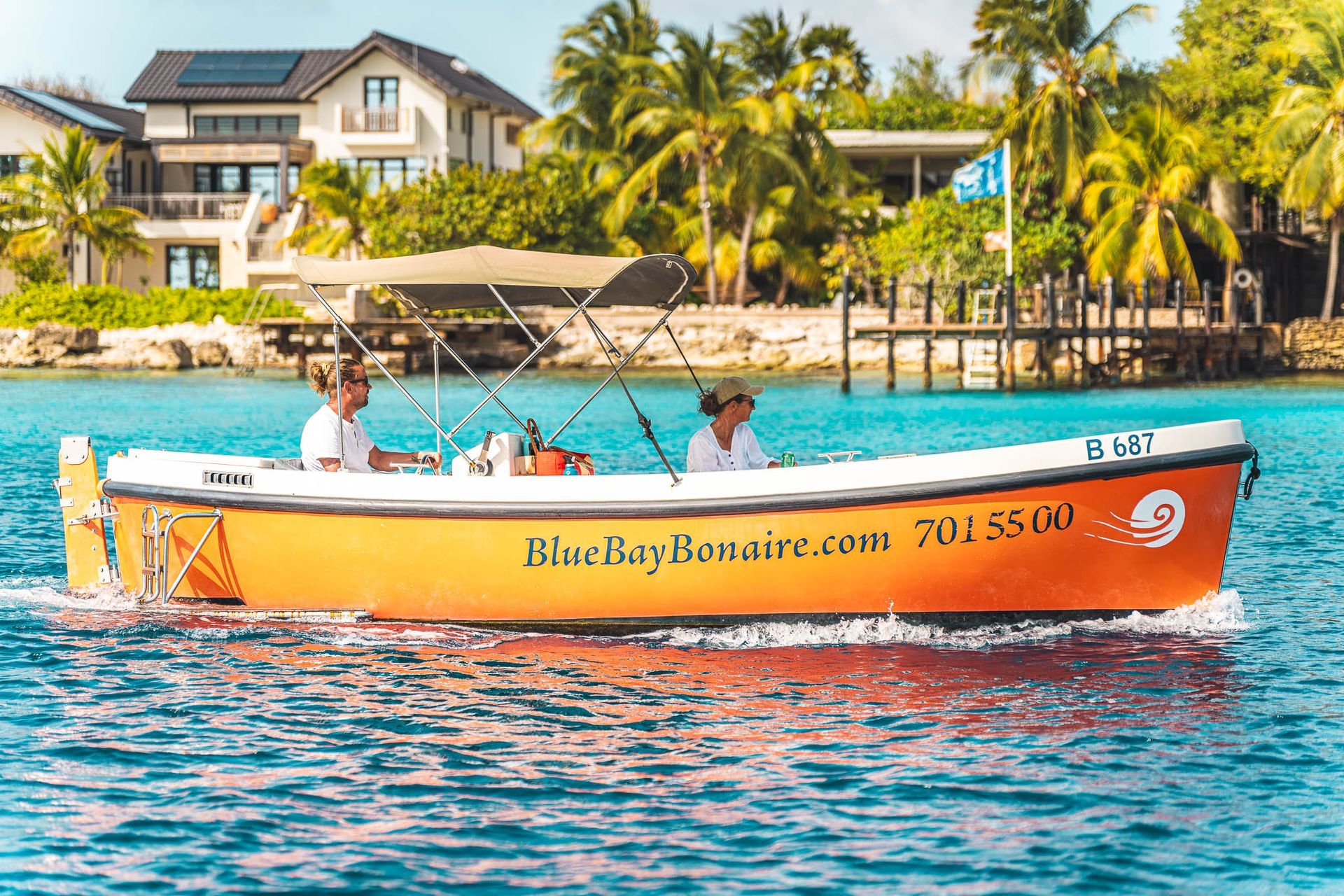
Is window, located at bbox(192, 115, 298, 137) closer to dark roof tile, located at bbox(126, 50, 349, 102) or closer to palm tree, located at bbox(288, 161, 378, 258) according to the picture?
dark roof tile, located at bbox(126, 50, 349, 102)

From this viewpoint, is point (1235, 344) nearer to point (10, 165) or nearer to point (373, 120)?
point (373, 120)

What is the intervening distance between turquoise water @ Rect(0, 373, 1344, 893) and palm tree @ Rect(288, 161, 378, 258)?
39.4 metres

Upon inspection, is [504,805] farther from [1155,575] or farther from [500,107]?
[500,107]

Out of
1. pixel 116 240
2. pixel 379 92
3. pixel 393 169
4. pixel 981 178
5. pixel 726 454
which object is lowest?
pixel 726 454

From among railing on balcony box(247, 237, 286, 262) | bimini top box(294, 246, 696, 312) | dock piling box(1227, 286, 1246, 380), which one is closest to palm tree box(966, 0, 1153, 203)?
dock piling box(1227, 286, 1246, 380)

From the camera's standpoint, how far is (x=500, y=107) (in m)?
59.6

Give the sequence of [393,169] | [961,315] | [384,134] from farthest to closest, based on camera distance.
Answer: [393,169], [384,134], [961,315]

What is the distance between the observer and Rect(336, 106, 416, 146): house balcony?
54750mm

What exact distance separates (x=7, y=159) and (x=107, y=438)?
36038 millimetres

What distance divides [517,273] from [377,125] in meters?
48.3

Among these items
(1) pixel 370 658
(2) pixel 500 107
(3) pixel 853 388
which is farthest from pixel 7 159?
(1) pixel 370 658

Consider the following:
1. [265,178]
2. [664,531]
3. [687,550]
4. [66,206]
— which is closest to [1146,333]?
[687,550]

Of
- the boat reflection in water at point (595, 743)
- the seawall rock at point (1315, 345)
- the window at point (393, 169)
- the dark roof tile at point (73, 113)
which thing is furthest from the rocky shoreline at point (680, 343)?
the boat reflection in water at point (595, 743)

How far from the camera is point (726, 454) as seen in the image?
32.0ft
